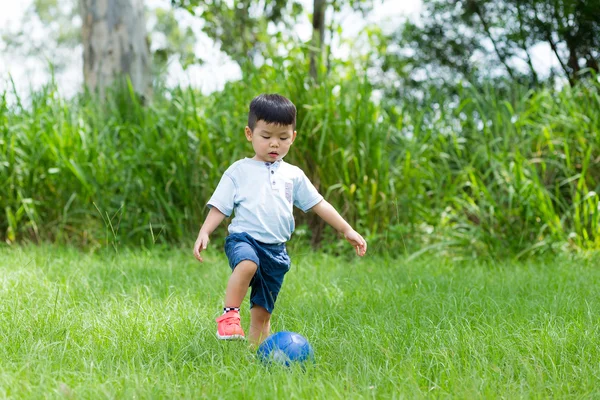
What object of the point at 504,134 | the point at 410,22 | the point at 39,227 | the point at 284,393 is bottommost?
the point at 39,227

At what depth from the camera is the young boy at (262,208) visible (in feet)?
9.47

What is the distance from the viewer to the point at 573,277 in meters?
4.22

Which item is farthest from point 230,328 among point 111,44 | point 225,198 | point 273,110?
point 111,44

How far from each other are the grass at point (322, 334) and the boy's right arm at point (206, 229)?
1.28 ft

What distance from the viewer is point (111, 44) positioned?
7.60 m

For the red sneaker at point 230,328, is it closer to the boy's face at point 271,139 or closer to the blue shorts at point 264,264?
the blue shorts at point 264,264

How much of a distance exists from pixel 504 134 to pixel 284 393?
445cm

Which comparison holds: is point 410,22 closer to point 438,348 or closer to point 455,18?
point 455,18

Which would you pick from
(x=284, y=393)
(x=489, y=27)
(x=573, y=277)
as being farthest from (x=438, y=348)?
(x=489, y=27)

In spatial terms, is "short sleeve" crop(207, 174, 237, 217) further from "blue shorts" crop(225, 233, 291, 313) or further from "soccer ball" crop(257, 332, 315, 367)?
"soccer ball" crop(257, 332, 315, 367)

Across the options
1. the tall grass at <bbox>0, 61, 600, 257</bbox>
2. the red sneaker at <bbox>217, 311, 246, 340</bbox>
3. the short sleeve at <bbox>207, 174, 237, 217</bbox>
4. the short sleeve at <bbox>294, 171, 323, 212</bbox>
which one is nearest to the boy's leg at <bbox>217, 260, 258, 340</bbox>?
the red sneaker at <bbox>217, 311, 246, 340</bbox>

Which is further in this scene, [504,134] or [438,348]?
[504,134]

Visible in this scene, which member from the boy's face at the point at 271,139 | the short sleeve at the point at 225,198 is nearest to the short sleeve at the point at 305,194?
the boy's face at the point at 271,139

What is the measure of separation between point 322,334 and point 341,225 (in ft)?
1.65
